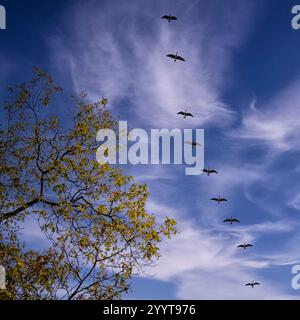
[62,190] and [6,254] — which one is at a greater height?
[62,190]

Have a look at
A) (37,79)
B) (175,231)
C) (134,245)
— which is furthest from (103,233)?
(37,79)

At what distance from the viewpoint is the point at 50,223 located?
77.8 feet
